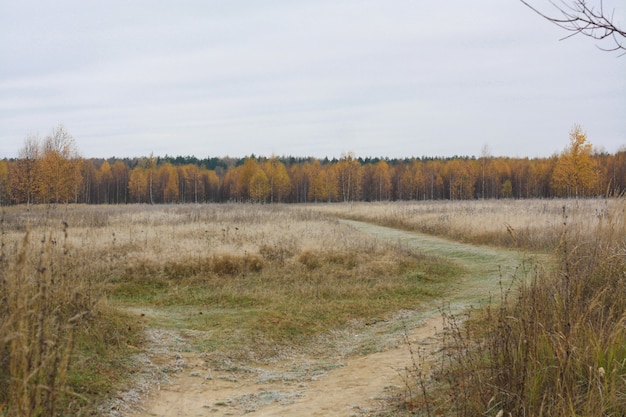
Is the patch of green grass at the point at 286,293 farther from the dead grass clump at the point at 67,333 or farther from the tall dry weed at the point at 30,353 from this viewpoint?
the tall dry weed at the point at 30,353

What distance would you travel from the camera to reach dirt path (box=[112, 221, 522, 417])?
5.56m

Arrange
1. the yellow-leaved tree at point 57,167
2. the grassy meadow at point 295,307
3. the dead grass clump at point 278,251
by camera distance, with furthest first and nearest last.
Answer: the yellow-leaved tree at point 57,167, the dead grass clump at point 278,251, the grassy meadow at point 295,307

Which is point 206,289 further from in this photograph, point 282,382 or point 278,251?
point 282,382

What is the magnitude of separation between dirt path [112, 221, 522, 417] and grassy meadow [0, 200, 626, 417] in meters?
0.39

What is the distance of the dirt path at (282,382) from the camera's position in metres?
5.56

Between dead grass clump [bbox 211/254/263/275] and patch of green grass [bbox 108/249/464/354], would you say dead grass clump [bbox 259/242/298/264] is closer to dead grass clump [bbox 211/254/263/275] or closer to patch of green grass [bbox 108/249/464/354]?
patch of green grass [bbox 108/249/464/354]

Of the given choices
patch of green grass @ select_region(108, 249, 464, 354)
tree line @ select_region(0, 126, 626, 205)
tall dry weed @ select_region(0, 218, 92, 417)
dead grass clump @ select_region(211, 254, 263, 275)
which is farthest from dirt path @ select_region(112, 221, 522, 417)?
tree line @ select_region(0, 126, 626, 205)

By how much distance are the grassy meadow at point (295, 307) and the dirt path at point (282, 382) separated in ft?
1.27

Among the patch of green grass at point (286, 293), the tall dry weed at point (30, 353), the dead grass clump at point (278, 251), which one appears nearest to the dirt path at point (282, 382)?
the patch of green grass at point (286, 293)

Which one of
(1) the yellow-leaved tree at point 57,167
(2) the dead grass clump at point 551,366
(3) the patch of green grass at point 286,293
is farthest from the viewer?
(1) the yellow-leaved tree at point 57,167

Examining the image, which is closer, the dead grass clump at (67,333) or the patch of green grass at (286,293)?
the dead grass clump at (67,333)

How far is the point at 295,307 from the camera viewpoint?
33.0ft

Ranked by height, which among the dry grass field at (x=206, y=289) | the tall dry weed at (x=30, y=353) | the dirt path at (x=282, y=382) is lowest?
the dirt path at (x=282, y=382)

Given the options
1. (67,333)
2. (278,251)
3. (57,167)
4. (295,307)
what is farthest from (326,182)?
(67,333)
